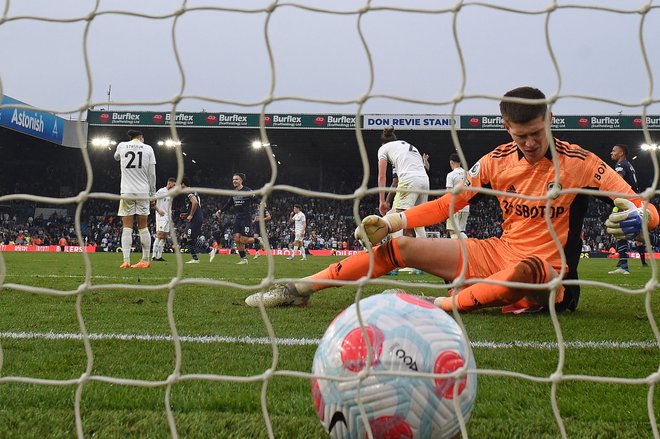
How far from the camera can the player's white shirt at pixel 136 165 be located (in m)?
7.63

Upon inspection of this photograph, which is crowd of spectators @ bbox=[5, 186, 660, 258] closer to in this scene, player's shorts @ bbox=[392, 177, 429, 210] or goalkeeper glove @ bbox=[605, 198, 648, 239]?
player's shorts @ bbox=[392, 177, 429, 210]

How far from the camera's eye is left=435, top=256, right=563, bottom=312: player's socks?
2.90m

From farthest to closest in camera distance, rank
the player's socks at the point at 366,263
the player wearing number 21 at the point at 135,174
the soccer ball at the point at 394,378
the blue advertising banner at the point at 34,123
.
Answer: the blue advertising banner at the point at 34,123, the player wearing number 21 at the point at 135,174, the player's socks at the point at 366,263, the soccer ball at the point at 394,378

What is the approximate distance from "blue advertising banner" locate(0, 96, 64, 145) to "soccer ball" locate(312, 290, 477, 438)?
1906 cm

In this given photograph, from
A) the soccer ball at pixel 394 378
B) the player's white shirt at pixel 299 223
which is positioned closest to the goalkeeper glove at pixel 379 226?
the soccer ball at pixel 394 378

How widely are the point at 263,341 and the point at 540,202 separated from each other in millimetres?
1775

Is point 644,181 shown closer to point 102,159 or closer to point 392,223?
point 102,159

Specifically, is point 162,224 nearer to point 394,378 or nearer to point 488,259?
point 488,259

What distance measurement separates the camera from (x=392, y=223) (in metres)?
3.03

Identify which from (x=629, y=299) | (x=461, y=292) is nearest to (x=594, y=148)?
(x=629, y=299)

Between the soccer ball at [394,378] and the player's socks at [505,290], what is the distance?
4.18 ft

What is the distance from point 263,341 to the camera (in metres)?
2.80

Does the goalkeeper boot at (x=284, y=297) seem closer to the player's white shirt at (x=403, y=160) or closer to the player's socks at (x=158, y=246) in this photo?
the player's white shirt at (x=403, y=160)

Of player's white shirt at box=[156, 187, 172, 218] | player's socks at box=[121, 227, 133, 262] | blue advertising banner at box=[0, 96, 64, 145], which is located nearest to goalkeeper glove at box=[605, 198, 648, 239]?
player's white shirt at box=[156, 187, 172, 218]
